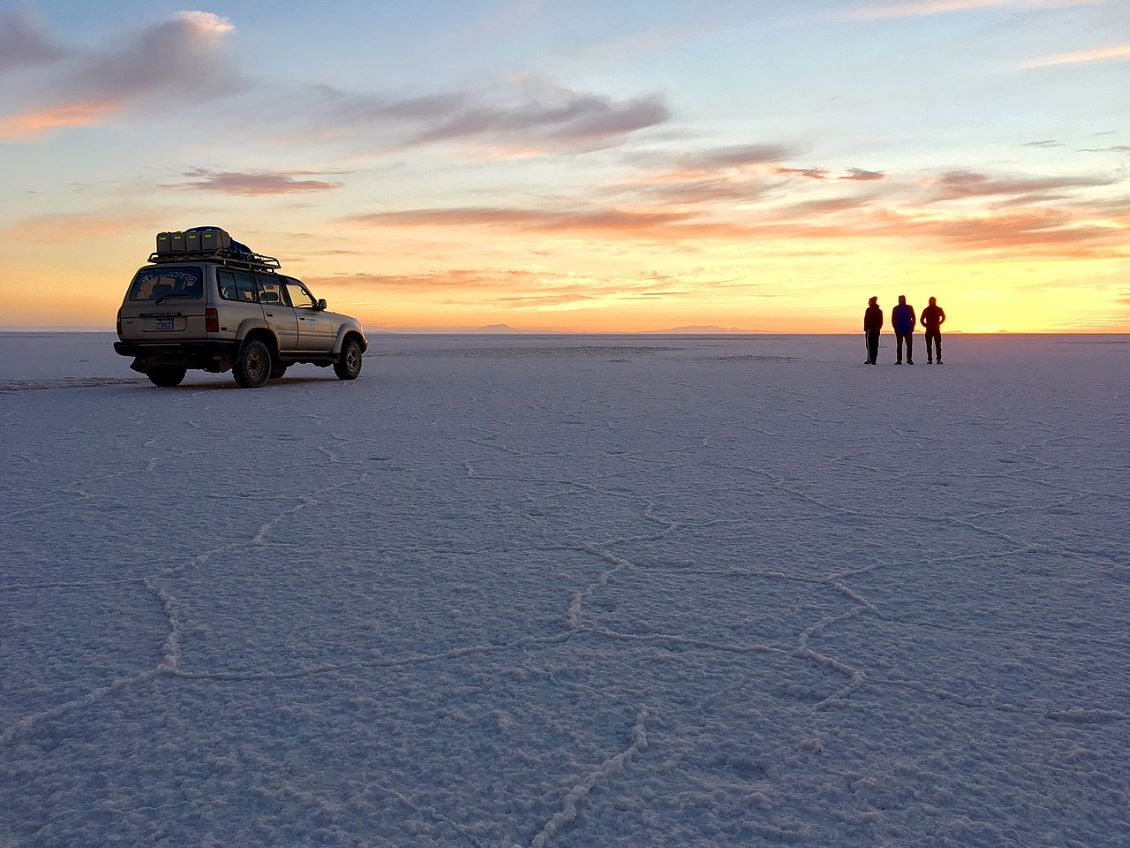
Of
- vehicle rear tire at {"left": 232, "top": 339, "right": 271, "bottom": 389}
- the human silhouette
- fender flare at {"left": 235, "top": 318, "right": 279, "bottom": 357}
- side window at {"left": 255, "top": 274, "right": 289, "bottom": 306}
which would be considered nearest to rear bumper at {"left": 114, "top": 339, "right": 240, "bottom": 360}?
fender flare at {"left": 235, "top": 318, "right": 279, "bottom": 357}

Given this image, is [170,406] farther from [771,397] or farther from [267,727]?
[267,727]

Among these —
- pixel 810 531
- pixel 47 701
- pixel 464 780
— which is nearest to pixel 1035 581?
pixel 810 531

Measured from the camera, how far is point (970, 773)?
8.29ft

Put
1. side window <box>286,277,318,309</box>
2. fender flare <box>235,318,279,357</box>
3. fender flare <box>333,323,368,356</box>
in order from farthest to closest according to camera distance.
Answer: fender flare <box>333,323,368,356</box> < side window <box>286,277,318,309</box> < fender flare <box>235,318,279,357</box>

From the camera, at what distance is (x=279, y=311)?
51.3ft

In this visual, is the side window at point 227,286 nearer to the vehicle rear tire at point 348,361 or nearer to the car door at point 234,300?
the car door at point 234,300

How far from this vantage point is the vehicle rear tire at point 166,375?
1499 cm

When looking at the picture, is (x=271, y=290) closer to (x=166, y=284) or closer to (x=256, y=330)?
(x=256, y=330)

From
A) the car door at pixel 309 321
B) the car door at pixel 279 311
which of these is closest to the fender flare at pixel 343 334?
the car door at pixel 309 321

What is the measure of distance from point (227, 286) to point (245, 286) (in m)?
0.46

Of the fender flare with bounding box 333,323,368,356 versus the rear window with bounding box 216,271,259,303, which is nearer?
the rear window with bounding box 216,271,259,303

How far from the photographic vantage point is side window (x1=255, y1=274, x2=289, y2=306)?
1538 centimetres

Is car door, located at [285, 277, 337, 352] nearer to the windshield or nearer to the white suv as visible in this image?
the white suv

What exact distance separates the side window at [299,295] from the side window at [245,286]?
95 centimetres
